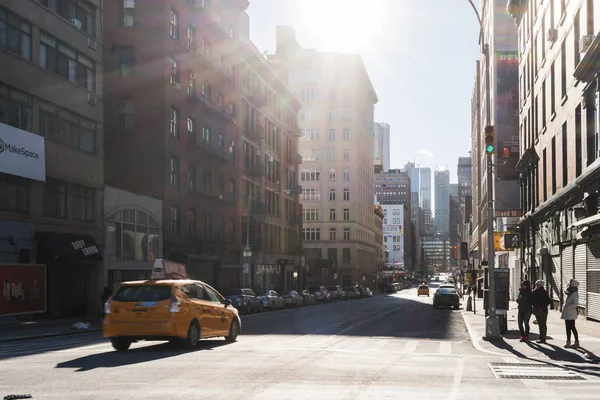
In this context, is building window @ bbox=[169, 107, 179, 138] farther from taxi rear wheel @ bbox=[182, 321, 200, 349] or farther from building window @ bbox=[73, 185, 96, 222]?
taxi rear wheel @ bbox=[182, 321, 200, 349]

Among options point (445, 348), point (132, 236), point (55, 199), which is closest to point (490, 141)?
point (445, 348)

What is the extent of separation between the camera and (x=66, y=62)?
38531mm

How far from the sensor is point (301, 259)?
89.5m

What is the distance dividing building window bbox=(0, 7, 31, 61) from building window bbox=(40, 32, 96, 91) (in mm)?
1267

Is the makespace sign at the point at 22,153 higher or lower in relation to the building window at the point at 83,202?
higher

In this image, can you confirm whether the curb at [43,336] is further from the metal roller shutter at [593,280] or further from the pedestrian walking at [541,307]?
the metal roller shutter at [593,280]

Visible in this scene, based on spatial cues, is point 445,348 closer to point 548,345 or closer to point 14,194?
point 548,345

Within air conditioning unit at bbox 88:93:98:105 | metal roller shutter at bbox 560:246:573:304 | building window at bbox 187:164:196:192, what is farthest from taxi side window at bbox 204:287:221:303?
building window at bbox 187:164:196:192

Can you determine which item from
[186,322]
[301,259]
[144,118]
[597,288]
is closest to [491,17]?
[301,259]

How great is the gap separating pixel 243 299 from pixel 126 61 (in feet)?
55.8

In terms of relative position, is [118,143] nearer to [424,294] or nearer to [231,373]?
[231,373]

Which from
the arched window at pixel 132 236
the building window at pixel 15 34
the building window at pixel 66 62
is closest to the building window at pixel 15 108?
the building window at pixel 15 34

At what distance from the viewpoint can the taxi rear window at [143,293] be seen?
17906mm

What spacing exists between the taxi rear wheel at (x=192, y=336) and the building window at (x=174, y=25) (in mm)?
35332
